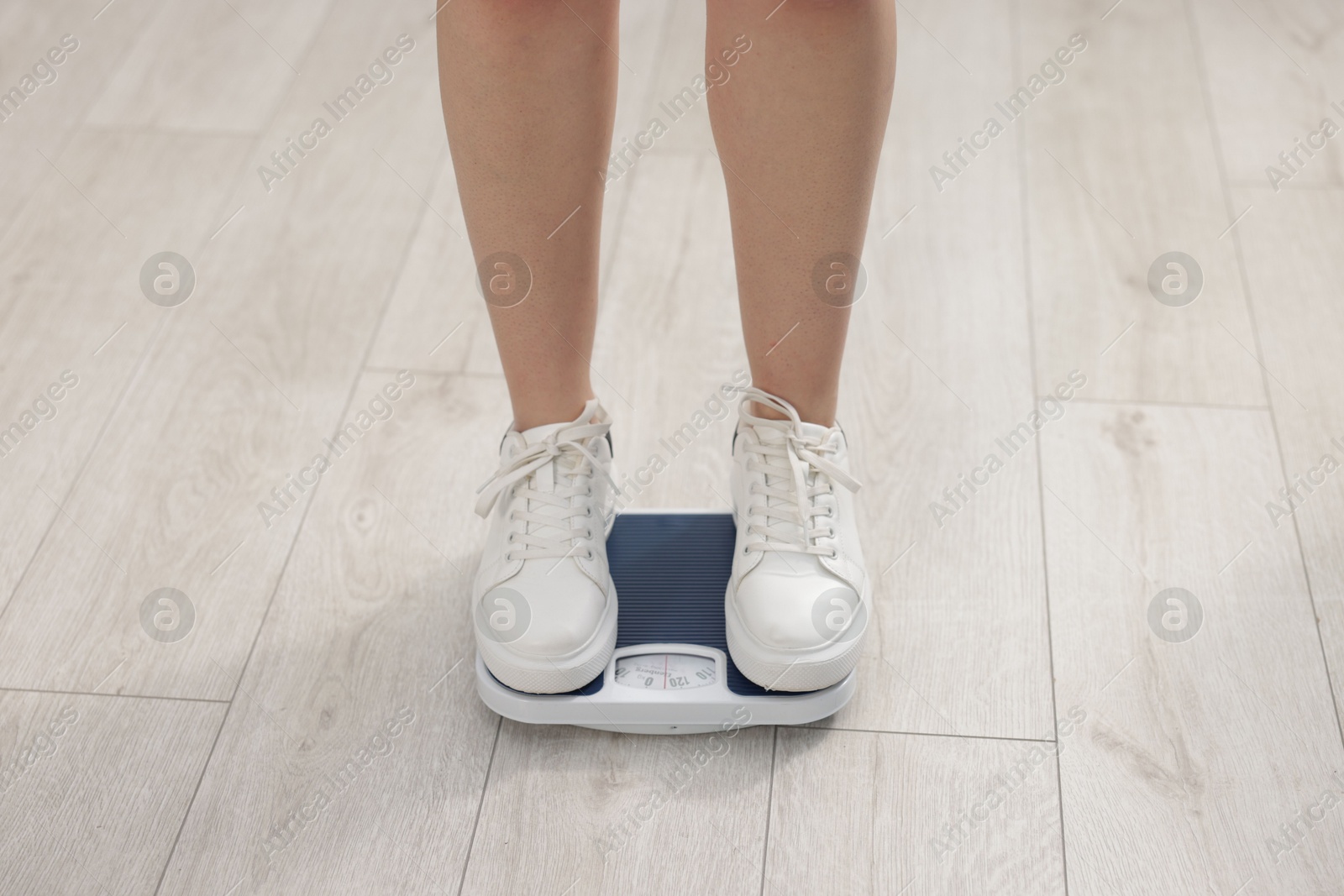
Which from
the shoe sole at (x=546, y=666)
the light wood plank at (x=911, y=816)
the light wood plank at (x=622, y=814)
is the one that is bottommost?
the light wood plank at (x=911, y=816)

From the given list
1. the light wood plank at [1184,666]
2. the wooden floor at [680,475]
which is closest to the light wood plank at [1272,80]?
the wooden floor at [680,475]

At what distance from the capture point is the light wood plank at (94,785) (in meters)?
0.80

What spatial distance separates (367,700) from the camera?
90 centimetres

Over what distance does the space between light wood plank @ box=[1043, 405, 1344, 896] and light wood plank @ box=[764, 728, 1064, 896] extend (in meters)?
0.03

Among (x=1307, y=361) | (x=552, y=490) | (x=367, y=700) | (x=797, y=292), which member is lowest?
(x=1307, y=361)

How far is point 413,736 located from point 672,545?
0.26 meters

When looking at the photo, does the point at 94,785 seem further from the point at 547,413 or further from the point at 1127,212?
the point at 1127,212

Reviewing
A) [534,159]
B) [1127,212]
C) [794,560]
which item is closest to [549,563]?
[794,560]

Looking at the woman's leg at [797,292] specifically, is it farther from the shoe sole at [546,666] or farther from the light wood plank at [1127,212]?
the light wood plank at [1127,212]

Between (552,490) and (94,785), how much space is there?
42 cm

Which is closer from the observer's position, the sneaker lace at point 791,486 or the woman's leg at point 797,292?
the woman's leg at point 797,292

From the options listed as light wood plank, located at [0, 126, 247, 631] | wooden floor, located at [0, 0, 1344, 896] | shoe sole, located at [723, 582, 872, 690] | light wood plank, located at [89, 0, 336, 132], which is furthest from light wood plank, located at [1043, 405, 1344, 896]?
light wood plank, located at [89, 0, 336, 132]

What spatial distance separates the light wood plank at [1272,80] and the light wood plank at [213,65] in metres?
1.22

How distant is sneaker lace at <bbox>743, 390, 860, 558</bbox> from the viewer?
2.86 ft
